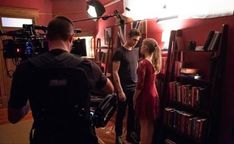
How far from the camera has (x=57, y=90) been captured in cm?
124

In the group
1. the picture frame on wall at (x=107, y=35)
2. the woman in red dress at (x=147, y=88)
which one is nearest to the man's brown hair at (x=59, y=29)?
the woman in red dress at (x=147, y=88)

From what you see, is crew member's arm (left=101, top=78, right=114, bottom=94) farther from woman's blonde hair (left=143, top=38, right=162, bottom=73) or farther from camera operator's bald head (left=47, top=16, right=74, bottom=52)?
woman's blonde hair (left=143, top=38, right=162, bottom=73)

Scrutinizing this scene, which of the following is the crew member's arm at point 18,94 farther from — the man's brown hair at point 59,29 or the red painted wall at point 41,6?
the red painted wall at point 41,6

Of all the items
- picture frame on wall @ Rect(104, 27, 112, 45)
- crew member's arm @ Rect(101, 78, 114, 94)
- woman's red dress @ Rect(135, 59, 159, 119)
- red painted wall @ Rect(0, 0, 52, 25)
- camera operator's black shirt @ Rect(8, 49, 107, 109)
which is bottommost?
woman's red dress @ Rect(135, 59, 159, 119)

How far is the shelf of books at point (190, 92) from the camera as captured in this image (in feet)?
7.72

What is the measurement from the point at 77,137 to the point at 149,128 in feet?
5.50

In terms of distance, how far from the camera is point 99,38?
212 inches

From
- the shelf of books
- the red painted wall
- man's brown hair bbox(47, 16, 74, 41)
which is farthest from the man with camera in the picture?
the red painted wall

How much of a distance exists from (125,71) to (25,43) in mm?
1386

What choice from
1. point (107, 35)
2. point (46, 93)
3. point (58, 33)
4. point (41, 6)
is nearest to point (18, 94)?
point (46, 93)

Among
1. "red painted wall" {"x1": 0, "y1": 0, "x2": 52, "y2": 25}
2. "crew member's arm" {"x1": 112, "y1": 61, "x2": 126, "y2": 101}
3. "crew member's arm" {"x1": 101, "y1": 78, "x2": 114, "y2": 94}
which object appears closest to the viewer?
"crew member's arm" {"x1": 101, "y1": 78, "x2": 114, "y2": 94}

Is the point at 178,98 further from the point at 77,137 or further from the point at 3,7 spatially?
the point at 3,7

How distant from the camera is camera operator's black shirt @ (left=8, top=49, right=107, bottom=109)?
3.96ft

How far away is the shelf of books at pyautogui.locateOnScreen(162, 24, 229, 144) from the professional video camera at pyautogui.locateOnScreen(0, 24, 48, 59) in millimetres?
1534
